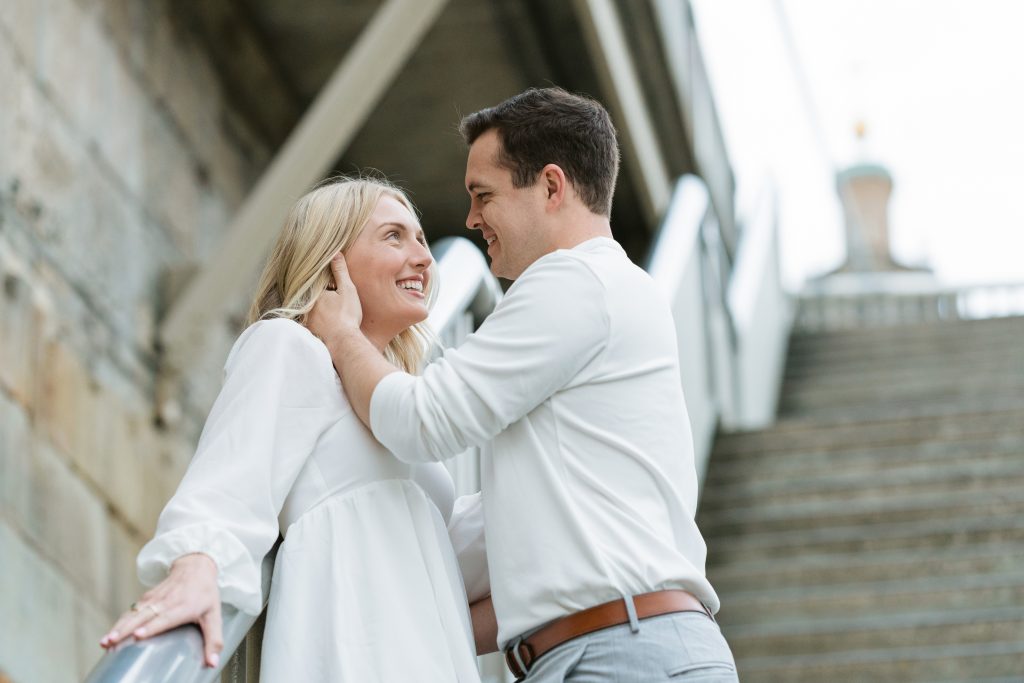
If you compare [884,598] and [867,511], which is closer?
[884,598]

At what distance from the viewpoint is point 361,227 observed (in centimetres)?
217

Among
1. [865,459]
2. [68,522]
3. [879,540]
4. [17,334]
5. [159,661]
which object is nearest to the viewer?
[159,661]

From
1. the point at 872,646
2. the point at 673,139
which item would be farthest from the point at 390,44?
the point at 673,139

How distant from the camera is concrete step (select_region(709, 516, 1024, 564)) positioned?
16.9 feet

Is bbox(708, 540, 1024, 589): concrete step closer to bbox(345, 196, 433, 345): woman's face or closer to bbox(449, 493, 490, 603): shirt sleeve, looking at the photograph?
bbox(449, 493, 490, 603): shirt sleeve

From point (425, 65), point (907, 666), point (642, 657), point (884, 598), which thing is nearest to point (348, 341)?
point (642, 657)

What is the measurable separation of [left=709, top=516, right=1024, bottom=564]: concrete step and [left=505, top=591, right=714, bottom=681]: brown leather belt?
3.45 metres

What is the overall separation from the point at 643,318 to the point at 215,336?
500 centimetres

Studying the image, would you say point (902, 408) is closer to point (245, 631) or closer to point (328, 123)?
point (328, 123)

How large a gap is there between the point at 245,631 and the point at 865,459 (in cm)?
446

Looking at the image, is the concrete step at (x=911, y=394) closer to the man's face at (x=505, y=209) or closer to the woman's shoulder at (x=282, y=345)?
the man's face at (x=505, y=209)

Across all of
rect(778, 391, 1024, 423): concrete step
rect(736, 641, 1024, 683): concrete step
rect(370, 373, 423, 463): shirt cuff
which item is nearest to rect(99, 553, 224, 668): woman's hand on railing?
rect(370, 373, 423, 463): shirt cuff

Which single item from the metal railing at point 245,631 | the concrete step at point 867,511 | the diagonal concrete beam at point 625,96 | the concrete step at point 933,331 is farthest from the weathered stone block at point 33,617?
the concrete step at point 933,331

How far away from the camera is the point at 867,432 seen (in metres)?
6.17
